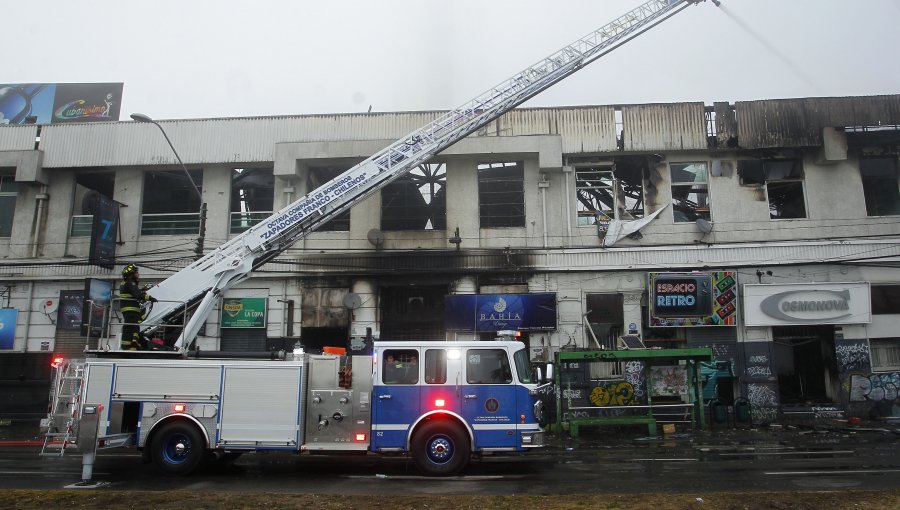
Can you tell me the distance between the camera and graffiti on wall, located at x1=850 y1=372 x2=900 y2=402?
62.0ft

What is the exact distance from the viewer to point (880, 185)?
20.5 metres

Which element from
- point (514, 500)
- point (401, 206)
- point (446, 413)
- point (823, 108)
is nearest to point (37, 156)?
point (401, 206)

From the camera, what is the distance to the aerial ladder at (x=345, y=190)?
13.0 m

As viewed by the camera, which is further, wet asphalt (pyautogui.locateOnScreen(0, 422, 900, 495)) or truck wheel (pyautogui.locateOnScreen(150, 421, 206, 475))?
truck wheel (pyautogui.locateOnScreen(150, 421, 206, 475))

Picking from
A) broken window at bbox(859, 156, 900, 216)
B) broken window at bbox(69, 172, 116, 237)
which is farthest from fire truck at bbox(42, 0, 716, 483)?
broken window at bbox(859, 156, 900, 216)

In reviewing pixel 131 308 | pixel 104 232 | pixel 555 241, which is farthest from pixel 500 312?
pixel 104 232

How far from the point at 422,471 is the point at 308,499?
8.84ft

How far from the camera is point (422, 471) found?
9961mm

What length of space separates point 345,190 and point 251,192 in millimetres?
8728

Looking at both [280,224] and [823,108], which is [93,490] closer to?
[280,224]

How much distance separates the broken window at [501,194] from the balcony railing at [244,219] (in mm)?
7625

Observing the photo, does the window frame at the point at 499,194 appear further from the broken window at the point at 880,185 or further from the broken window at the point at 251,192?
the broken window at the point at 880,185

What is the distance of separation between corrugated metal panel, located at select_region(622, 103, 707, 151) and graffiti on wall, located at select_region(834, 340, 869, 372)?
26.0ft

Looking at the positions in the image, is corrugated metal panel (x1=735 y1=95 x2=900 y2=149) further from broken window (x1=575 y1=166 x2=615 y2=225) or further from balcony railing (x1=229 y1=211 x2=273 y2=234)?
balcony railing (x1=229 y1=211 x2=273 y2=234)
